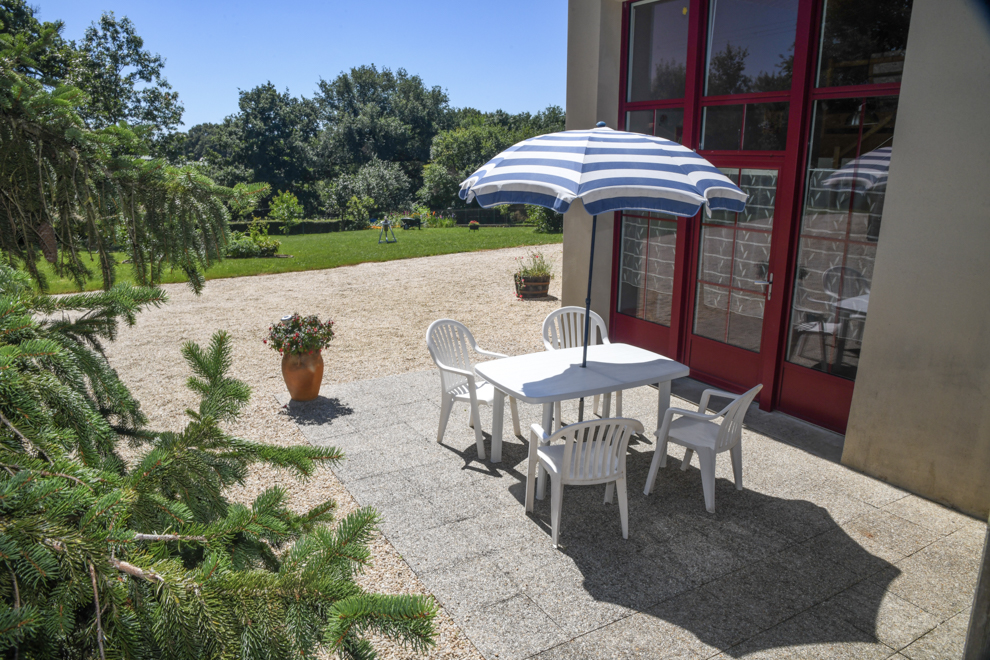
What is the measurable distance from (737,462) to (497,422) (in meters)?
1.75

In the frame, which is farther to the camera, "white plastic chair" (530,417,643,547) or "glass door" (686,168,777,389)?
"glass door" (686,168,777,389)

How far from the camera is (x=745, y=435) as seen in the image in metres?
5.45

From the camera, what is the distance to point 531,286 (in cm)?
1156

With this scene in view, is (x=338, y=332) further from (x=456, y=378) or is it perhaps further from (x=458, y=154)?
(x=458, y=154)

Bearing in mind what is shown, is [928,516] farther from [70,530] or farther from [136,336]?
[136,336]

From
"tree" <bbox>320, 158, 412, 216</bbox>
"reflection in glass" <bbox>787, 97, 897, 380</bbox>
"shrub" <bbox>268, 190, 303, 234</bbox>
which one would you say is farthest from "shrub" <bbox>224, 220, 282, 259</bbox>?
"tree" <bbox>320, 158, 412, 216</bbox>

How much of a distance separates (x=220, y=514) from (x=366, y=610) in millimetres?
891

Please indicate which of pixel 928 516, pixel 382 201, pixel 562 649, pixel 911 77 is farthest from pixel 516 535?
pixel 382 201

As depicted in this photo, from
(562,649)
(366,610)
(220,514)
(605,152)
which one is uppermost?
(605,152)

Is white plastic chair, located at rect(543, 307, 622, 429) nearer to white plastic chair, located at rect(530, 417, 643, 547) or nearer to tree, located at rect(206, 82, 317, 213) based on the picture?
white plastic chair, located at rect(530, 417, 643, 547)

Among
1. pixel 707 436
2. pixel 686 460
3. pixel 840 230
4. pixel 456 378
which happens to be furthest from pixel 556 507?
pixel 840 230

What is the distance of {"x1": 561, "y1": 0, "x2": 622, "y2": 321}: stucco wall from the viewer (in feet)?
23.0

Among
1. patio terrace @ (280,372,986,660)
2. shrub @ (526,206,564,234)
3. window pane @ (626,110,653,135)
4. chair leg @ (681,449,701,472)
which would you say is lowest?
patio terrace @ (280,372,986,660)

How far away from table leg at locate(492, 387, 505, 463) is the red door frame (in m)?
2.70
